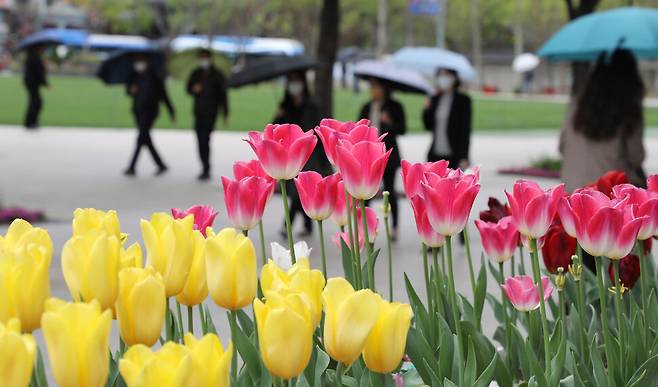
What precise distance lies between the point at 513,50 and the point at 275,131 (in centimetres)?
8759

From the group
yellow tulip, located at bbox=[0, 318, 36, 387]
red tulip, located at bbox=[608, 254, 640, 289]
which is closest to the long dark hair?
red tulip, located at bbox=[608, 254, 640, 289]

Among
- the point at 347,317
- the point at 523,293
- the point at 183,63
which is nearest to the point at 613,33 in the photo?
the point at 523,293

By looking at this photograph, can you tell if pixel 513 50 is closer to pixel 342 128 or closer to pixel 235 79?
pixel 235 79

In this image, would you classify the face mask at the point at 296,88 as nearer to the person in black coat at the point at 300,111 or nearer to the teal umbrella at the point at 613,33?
the person in black coat at the point at 300,111

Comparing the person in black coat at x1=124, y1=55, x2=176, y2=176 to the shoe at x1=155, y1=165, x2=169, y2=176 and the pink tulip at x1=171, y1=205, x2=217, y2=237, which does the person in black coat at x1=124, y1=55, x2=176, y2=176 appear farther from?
the pink tulip at x1=171, y1=205, x2=217, y2=237

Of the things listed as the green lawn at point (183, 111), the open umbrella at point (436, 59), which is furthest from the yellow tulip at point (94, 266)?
the green lawn at point (183, 111)

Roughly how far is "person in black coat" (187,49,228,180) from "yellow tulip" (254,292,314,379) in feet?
45.0

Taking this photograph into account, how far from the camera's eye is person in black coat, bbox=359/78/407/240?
10.2 metres

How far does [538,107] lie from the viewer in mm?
46938

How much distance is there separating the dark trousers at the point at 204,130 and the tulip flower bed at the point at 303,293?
12279 mm

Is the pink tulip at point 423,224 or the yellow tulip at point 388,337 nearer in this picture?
the yellow tulip at point 388,337

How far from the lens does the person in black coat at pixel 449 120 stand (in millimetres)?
10648

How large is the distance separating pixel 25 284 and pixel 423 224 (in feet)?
3.14

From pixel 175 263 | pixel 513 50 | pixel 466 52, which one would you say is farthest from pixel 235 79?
pixel 513 50
